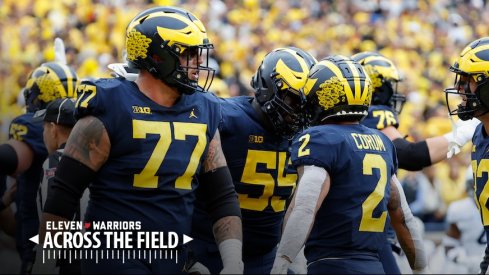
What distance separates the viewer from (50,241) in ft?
14.6

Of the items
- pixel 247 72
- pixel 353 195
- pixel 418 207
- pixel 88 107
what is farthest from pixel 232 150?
pixel 247 72

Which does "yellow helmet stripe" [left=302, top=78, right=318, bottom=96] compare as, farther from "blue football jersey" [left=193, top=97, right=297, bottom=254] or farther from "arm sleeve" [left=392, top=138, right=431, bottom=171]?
"arm sleeve" [left=392, top=138, right=431, bottom=171]

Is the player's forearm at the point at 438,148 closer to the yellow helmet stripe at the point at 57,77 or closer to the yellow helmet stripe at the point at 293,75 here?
the yellow helmet stripe at the point at 293,75

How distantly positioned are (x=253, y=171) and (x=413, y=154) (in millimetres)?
1586

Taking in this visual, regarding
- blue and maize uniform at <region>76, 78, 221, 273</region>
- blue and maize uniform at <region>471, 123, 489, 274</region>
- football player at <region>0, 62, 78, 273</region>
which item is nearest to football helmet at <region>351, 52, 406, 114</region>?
blue and maize uniform at <region>471, 123, 489, 274</region>

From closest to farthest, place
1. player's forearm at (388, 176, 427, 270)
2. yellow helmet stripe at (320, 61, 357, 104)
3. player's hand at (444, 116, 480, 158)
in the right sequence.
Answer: yellow helmet stripe at (320, 61, 357, 104) → player's forearm at (388, 176, 427, 270) → player's hand at (444, 116, 480, 158)

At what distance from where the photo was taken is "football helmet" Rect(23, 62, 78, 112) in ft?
22.7

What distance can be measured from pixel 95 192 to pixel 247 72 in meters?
11.4

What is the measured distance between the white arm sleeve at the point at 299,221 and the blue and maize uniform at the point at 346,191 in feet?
0.36

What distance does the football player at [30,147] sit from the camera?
6586mm

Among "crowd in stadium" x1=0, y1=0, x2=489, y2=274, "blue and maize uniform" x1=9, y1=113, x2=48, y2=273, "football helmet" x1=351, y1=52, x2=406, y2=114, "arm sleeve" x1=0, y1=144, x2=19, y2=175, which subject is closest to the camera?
"arm sleeve" x1=0, y1=144, x2=19, y2=175

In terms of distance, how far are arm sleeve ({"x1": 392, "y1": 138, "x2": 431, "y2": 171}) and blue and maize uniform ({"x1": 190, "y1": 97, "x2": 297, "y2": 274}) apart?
49.1 inches

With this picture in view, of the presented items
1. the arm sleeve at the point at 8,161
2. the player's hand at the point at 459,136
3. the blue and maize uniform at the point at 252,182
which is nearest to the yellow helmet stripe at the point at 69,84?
the arm sleeve at the point at 8,161

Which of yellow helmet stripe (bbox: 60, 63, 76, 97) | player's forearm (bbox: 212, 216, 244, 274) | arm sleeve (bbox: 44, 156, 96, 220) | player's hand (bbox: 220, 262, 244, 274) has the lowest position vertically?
player's hand (bbox: 220, 262, 244, 274)
